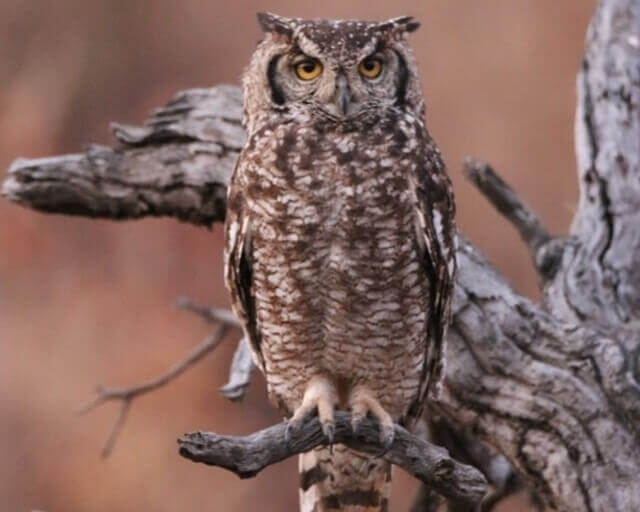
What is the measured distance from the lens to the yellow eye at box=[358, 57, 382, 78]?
267 cm

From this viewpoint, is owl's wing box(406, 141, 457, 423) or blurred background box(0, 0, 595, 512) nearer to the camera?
owl's wing box(406, 141, 457, 423)

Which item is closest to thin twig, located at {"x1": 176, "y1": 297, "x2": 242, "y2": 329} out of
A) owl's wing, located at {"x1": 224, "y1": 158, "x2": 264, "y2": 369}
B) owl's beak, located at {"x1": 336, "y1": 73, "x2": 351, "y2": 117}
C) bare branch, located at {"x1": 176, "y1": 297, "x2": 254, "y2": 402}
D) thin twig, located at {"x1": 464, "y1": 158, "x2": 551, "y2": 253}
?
bare branch, located at {"x1": 176, "y1": 297, "x2": 254, "y2": 402}

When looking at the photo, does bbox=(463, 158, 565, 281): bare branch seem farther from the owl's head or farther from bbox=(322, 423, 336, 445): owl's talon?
bbox=(322, 423, 336, 445): owl's talon

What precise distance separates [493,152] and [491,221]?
0.94ft

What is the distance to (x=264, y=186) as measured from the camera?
269 cm

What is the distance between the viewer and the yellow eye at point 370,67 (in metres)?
2.67

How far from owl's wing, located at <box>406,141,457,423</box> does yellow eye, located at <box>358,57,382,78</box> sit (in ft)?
0.63

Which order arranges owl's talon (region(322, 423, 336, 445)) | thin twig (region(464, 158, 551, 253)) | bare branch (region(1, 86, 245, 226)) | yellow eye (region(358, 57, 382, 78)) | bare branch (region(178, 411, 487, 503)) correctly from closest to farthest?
bare branch (region(178, 411, 487, 503))
owl's talon (region(322, 423, 336, 445))
yellow eye (region(358, 57, 382, 78))
thin twig (region(464, 158, 551, 253))
bare branch (region(1, 86, 245, 226))

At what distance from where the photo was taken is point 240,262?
9.22 feet

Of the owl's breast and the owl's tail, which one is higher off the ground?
the owl's breast

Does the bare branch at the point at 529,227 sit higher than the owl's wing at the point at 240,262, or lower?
higher

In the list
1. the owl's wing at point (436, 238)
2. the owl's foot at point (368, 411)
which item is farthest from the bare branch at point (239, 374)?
the owl's wing at point (436, 238)

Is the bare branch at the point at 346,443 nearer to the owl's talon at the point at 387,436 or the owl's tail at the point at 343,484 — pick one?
the owl's talon at the point at 387,436

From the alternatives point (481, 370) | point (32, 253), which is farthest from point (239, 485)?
point (481, 370)
